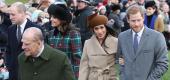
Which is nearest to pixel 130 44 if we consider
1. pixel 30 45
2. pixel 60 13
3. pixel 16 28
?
pixel 60 13

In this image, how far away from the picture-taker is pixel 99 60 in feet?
23.8

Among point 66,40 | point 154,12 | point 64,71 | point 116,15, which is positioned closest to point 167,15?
point 116,15

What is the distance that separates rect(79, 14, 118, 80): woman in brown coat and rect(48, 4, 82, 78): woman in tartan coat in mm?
378

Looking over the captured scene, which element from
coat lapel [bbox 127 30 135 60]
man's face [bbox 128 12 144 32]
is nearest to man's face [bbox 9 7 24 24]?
coat lapel [bbox 127 30 135 60]

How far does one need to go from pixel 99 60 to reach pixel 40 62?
4.41 ft

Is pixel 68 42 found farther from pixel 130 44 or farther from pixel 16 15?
pixel 130 44

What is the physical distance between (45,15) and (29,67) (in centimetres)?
716

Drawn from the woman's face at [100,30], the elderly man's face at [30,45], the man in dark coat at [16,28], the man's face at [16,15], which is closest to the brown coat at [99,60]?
the woman's face at [100,30]

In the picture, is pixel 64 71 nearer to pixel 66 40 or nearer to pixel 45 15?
pixel 66 40

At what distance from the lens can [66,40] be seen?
772 cm

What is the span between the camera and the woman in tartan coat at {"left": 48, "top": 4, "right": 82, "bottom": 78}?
25.1ft

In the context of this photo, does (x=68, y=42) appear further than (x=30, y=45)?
Yes

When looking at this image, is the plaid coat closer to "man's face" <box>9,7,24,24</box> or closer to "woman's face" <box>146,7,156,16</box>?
"man's face" <box>9,7,24,24</box>

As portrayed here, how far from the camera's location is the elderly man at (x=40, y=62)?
19.6ft
